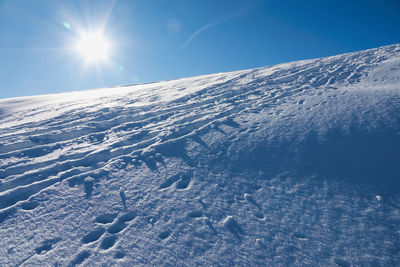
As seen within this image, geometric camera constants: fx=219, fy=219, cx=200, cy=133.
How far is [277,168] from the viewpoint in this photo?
3.38 metres

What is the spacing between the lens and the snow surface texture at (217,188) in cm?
222

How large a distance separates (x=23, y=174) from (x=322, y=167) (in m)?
4.70

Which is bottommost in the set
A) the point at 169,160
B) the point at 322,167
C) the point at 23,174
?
the point at 322,167

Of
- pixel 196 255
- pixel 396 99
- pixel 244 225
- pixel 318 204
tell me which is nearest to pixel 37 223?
pixel 196 255

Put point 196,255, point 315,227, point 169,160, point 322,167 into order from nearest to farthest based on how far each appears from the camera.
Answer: point 196,255, point 315,227, point 322,167, point 169,160

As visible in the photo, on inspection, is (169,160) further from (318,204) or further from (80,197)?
(318,204)

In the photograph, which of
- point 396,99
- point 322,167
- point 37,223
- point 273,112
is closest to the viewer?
point 37,223

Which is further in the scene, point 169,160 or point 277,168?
point 169,160

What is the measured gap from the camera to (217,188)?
122 inches

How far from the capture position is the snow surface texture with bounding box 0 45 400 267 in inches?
87.3

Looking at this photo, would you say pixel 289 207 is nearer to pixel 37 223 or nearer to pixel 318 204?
pixel 318 204

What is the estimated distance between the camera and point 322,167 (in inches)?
129

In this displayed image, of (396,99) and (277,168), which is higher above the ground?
(396,99)

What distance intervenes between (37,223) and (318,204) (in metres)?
3.39
